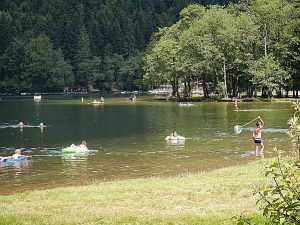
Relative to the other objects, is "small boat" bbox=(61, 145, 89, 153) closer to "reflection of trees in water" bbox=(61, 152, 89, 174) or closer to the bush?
"reflection of trees in water" bbox=(61, 152, 89, 174)

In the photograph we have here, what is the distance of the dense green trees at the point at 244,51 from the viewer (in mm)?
104875

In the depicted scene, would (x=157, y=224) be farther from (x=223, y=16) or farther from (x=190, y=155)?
(x=223, y=16)

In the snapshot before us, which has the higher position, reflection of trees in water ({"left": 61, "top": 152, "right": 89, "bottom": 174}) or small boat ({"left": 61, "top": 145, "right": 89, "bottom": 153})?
small boat ({"left": 61, "top": 145, "right": 89, "bottom": 153})

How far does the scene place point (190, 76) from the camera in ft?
411

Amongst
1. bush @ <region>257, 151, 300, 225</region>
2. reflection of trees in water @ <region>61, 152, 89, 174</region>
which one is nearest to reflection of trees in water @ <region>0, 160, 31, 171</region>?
reflection of trees in water @ <region>61, 152, 89, 174</region>

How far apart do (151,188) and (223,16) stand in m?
97.3

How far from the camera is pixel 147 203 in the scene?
17.7 m

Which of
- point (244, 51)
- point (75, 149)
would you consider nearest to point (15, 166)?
point (75, 149)

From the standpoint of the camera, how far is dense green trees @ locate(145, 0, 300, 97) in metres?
105

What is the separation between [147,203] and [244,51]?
317ft

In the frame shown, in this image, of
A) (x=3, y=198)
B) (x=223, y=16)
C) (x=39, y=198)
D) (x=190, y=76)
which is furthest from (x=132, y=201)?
(x=190, y=76)

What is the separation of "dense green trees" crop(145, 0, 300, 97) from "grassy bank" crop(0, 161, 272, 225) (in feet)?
276

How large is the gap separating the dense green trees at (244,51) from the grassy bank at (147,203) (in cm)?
8413

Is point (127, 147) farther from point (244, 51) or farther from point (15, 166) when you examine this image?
point (244, 51)
